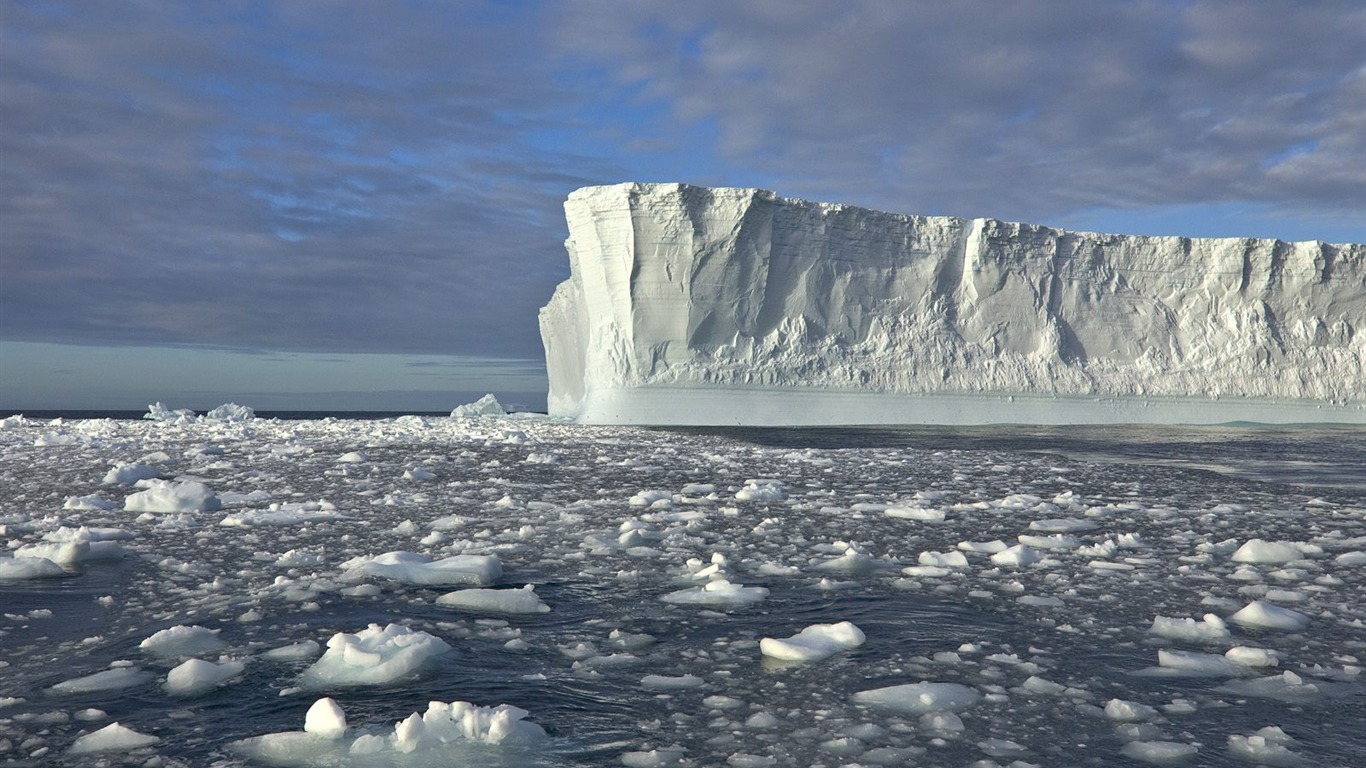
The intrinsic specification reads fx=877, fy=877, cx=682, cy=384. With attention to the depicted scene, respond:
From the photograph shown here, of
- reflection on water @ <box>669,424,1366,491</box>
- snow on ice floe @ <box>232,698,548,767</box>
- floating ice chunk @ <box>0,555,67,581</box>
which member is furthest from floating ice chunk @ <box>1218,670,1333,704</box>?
reflection on water @ <box>669,424,1366,491</box>

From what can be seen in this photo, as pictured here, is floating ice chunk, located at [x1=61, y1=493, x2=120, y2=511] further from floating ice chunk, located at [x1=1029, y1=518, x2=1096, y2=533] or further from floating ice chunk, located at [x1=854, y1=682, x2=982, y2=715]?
floating ice chunk, located at [x1=1029, y1=518, x2=1096, y2=533]

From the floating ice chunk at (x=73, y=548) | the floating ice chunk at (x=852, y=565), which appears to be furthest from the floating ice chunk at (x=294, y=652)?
the floating ice chunk at (x=852, y=565)

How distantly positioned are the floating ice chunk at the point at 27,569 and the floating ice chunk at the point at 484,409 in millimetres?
24242

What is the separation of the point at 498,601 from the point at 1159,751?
7.16 ft

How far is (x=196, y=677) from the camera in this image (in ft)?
7.71

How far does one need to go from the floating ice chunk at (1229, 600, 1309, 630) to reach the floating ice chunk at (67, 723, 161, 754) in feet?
11.0

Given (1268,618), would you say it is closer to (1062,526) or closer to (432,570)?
(1062,526)

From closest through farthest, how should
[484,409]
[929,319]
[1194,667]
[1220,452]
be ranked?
[1194,667] < [1220,452] < [929,319] < [484,409]

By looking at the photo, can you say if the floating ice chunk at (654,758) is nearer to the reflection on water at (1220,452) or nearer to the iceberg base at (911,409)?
the reflection on water at (1220,452)

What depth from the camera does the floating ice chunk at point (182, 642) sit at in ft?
8.62

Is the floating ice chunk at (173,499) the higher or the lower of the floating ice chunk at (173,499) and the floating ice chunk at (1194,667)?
the higher

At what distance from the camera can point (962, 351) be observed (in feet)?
82.6

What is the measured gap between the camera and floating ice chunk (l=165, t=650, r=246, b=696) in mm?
2312

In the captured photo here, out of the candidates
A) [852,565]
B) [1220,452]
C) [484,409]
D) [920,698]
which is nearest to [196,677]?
[920,698]
